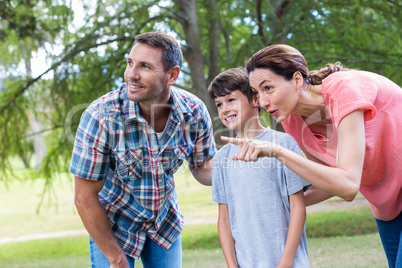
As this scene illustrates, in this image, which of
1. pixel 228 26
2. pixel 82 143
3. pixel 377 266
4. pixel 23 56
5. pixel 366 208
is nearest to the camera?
pixel 82 143

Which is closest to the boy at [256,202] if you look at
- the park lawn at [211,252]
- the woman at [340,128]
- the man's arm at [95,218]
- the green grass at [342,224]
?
the woman at [340,128]

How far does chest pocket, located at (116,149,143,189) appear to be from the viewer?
225cm

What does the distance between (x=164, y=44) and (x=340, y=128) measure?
1117mm

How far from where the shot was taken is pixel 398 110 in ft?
5.65

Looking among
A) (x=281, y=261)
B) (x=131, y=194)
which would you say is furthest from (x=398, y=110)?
(x=131, y=194)

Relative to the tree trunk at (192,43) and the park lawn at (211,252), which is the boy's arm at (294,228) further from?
the tree trunk at (192,43)

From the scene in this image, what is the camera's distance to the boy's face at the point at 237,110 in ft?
7.16

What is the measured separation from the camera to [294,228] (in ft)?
6.27

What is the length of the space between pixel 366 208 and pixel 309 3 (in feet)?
20.1

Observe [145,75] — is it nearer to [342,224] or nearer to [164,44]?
[164,44]

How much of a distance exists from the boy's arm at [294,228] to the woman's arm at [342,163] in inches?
15.2

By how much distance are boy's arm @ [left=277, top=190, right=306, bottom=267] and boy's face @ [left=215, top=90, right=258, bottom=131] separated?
44 cm

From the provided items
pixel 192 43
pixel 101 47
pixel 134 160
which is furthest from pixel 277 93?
pixel 101 47

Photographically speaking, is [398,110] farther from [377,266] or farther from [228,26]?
[228,26]
